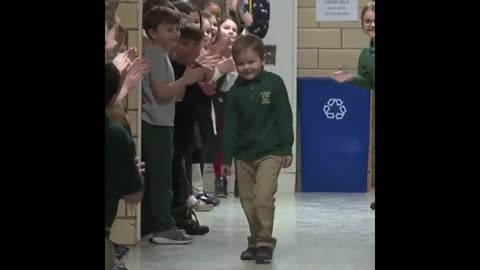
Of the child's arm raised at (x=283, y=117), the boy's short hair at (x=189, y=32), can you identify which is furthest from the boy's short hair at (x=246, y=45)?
the boy's short hair at (x=189, y=32)

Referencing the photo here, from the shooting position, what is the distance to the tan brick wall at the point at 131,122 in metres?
3.13

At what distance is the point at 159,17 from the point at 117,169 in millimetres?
1341

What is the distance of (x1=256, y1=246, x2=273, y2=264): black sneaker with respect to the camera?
117 inches

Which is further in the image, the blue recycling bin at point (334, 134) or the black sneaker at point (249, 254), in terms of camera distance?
the blue recycling bin at point (334, 134)

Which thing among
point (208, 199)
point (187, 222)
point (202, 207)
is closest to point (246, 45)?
point (187, 222)

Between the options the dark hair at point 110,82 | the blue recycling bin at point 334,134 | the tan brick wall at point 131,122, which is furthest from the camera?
the blue recycling bin at point 334,134

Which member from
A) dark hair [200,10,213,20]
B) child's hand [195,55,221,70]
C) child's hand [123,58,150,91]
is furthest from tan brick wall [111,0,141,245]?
dark hair [200,10,213,20]

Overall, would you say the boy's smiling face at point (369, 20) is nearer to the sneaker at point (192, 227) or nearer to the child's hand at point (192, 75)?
the child's hand at point (192, 75)

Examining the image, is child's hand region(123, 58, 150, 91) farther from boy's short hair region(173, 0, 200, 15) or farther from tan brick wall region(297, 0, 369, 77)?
tan brick wall region(297, 0, 369, 77)

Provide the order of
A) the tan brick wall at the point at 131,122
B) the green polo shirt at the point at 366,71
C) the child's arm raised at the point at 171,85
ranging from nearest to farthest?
1. the tan brick wall at the point at 131,122
2. the child's arm raised at the point at 171,85
3. the green polo shirt at the point at 366,71

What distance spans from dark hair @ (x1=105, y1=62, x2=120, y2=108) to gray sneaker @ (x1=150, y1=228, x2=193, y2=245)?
143 centimetres
